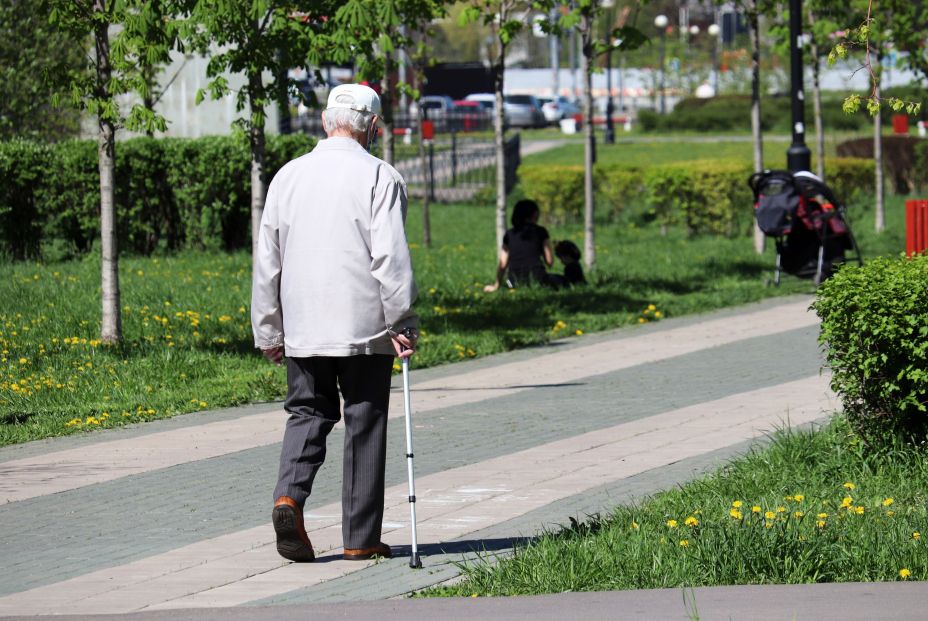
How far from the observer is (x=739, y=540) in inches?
224

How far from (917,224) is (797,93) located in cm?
368

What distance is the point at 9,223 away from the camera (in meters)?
18.5

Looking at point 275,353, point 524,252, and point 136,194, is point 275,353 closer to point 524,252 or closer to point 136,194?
point 524,252

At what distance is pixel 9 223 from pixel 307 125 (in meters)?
26.0

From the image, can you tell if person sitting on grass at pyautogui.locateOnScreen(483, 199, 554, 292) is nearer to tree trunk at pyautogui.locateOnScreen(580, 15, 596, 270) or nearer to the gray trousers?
tree trunk at pyautogui.locateOnScreen(580, 15, 596, 270)

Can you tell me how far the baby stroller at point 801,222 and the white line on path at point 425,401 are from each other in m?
0.98

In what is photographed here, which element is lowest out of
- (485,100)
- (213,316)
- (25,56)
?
(213,316)

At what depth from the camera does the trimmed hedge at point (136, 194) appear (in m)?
18.5

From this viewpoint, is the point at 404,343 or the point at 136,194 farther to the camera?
the point at 136,194

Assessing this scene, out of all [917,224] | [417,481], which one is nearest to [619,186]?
[917,224]

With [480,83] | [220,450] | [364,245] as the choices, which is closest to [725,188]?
[220,450]

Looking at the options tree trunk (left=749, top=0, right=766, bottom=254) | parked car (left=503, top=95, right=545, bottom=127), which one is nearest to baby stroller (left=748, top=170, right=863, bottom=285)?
tree trunk (left=749, top=0, right=766, bottom=254)

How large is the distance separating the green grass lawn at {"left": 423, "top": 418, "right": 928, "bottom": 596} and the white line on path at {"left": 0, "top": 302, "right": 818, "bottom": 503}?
9.19 ft

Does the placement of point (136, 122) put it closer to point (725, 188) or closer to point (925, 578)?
point (925, 578)
